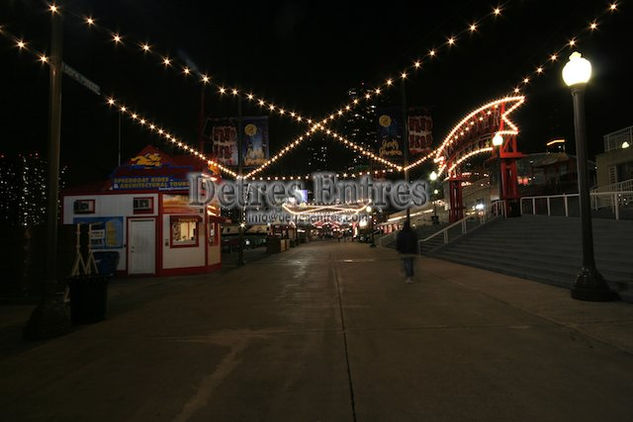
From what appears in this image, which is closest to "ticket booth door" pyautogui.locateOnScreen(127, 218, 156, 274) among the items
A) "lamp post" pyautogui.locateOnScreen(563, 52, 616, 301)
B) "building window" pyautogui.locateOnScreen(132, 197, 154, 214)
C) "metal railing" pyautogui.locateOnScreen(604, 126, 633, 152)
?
"building window" pyautogui.locateOnScreen(132, 197, 154, 214)

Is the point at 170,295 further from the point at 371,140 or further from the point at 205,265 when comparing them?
the point at 371,140

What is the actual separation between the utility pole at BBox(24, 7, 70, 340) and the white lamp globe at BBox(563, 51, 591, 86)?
1015 cm

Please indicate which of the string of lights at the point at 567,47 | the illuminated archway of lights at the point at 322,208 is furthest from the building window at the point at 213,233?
the illuminated archway of lights at the point at 322,208

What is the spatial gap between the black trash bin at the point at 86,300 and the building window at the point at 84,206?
340 inches

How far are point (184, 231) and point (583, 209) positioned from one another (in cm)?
1309

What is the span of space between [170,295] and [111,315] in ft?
7.39

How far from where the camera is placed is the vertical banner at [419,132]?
17812mm

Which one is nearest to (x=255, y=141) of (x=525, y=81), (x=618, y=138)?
(x=525, y=81)

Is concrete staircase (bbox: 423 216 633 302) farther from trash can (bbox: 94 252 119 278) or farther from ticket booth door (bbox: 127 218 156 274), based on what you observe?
trash can (bbox: 94 252 119 278)

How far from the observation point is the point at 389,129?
683 inches

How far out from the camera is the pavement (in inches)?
133

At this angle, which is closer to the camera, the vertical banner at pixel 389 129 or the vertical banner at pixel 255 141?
the vertical banner at pixel 389 129

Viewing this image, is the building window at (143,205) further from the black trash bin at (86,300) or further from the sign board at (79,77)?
the black trash bin at (86,300)

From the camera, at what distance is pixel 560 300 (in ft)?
24.2
